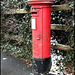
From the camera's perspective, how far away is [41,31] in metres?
2.86

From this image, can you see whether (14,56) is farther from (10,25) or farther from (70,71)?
(70,71)

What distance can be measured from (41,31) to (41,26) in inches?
3.9

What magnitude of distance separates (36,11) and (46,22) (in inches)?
11.9

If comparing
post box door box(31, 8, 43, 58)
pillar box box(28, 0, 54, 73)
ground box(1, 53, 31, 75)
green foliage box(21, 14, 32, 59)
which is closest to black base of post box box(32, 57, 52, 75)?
pillar box box(28, 0, 54, 73)

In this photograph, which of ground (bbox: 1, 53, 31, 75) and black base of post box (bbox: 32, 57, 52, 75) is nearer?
black base of post box (bbox: 32, 57, 52, 75)

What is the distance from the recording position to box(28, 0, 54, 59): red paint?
275 cm

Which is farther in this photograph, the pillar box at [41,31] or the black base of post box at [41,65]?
the black base of post box at [41,65]

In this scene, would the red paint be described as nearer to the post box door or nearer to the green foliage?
the post box door

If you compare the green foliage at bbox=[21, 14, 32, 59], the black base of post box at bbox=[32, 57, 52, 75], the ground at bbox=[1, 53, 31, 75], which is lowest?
the ground at bbox=[1, 53, 31, 75]

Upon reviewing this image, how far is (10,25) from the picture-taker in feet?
16.6

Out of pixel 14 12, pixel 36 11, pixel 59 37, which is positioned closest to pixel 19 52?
pixel 14 12

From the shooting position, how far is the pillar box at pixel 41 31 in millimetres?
2758

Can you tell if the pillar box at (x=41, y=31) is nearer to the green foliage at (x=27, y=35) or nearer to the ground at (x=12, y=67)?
the ground at (x=12, y=67)

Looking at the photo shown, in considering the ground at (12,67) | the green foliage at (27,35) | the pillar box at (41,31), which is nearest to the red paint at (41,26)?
the pillar box at (41,31)
